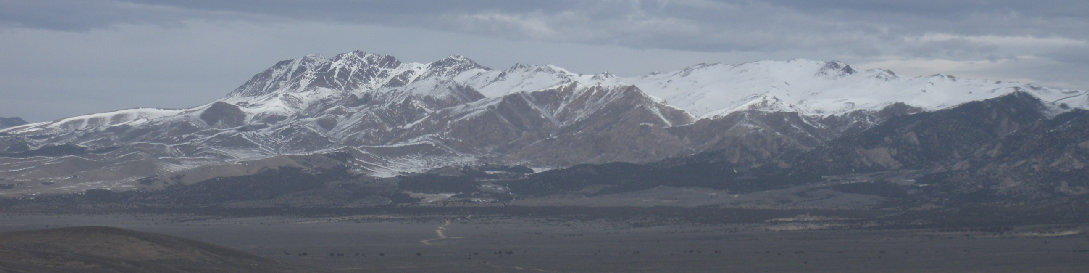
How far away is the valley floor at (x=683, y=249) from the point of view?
137500 millimetres

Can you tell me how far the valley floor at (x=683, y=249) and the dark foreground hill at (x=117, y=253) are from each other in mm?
9393

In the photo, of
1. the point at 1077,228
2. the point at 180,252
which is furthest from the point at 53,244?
the point at 1077,228

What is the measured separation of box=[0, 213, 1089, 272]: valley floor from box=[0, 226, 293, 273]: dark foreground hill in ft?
30.8

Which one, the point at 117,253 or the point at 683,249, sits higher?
the point at 117,253

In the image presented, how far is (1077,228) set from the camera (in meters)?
181

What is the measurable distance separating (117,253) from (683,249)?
63772 mm

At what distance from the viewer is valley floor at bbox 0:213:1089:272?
138 metres

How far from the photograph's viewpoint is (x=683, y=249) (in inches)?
6422

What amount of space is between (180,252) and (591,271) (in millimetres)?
33518

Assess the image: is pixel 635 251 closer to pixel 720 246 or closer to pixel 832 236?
pixel 720 246

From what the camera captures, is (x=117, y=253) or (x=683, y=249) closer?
(x=117, y=253)

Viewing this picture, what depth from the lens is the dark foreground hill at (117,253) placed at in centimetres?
10706

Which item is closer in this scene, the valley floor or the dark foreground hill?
the dark foreground hill

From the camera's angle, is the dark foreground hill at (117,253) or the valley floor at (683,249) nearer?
the dark foreground hill at (117,253)
